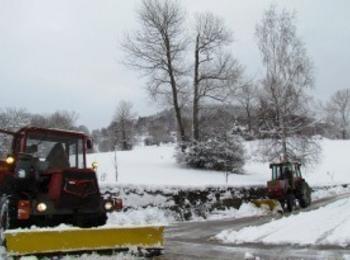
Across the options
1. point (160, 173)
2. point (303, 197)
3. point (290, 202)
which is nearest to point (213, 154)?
point (160, 173)

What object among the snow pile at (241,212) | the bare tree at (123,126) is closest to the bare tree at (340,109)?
the bare tree at (123,126)

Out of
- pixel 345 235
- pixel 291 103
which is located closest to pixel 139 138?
pixel 291 103

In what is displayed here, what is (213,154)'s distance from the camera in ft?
121

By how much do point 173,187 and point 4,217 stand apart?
1324 cm

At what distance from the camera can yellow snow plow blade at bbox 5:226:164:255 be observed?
9375 millimetres

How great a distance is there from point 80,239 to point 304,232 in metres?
5.66

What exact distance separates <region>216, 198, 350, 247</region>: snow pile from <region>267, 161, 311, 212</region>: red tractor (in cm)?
972

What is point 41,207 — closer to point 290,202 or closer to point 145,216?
point 145,216

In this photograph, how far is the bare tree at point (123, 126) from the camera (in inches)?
3007

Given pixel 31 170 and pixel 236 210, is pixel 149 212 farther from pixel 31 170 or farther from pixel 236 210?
pixel 31 170

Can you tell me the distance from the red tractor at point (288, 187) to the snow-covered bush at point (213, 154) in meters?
8.24

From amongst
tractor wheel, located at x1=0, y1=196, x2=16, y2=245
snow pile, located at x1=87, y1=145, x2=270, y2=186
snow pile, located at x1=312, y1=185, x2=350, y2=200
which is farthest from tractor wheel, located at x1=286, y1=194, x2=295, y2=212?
tractor wheel, located at x1=0, y1=196, x2=16, y2=245

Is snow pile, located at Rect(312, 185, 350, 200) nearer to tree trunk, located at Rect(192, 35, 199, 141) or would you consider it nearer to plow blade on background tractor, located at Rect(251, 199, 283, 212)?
tree trunk, located at Rect(192, 35, 199, 141)

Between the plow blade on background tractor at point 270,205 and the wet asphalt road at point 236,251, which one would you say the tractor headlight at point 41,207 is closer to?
the wet asphalt road at point 236,251
